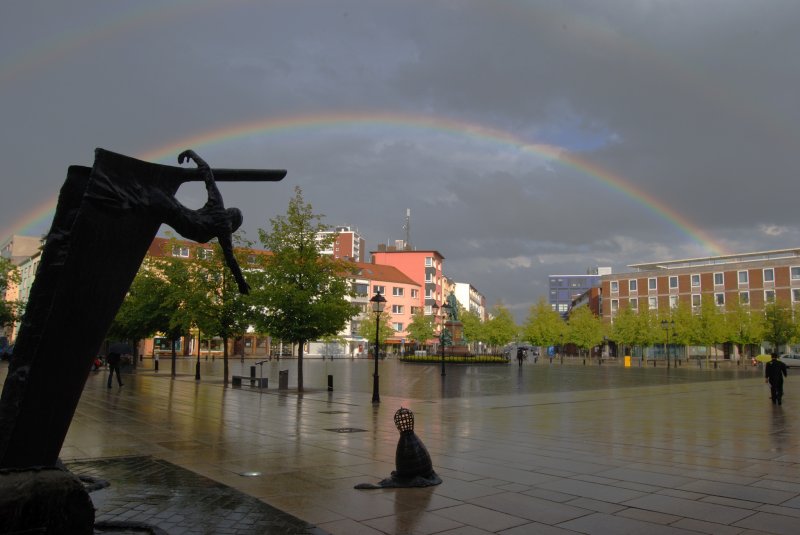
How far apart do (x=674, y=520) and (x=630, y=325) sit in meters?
78.5

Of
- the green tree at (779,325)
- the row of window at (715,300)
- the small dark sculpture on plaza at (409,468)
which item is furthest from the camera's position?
the row of window at (715,300)

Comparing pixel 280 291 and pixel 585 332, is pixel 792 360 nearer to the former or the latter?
pixel 585 332

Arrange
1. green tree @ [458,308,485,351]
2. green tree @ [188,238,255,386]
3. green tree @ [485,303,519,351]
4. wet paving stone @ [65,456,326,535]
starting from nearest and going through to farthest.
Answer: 1. wet paving stone @ [65,456,326,535]
2. green tree @ [188,238,255,386]
3. green tree @ [485,303,519,351]
4. green tree @ [458,308,485,351]

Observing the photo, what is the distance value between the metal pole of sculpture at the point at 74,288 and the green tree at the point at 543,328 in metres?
88.9

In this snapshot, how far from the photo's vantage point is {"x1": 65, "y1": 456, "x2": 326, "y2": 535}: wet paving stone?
546cm

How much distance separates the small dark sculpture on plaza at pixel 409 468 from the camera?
738cm

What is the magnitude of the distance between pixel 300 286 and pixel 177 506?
57.8ft

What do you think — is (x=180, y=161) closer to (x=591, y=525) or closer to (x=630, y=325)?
(x=591, y=525)

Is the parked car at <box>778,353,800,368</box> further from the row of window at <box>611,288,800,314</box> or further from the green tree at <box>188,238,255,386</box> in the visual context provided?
the green tree at <box>188,238,255,386</box>

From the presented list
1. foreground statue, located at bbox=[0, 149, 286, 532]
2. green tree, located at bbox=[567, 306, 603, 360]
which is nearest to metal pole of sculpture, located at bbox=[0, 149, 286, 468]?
foreground statue, located at bbox=[0, 149, 286, 532]

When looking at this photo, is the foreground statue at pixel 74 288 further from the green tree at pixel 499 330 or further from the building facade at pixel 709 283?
the building facade at pixel 709 283

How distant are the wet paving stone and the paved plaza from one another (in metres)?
0.03

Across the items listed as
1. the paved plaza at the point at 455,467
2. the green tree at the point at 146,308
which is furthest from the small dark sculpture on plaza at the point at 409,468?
the green tree at the point at 146,308

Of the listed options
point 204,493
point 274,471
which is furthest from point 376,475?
point 204,493
